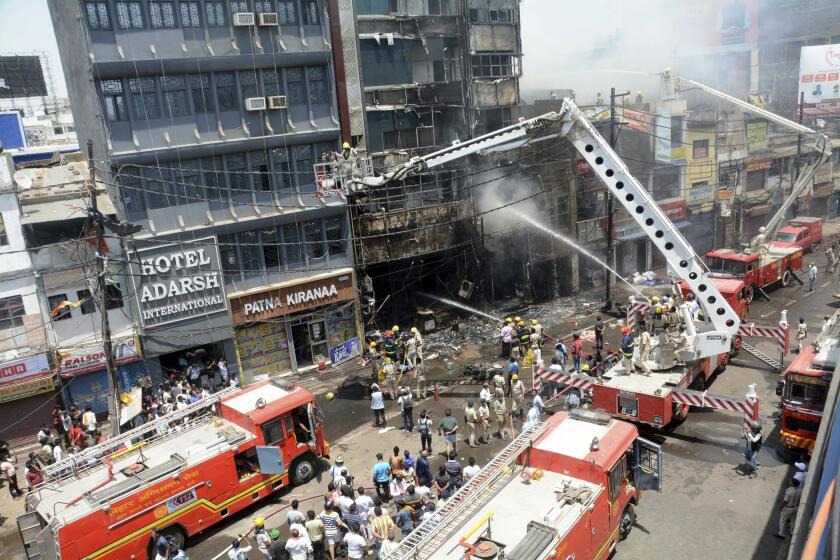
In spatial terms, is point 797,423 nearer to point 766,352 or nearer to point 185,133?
point 766,352

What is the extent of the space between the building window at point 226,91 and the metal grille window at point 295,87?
204cm

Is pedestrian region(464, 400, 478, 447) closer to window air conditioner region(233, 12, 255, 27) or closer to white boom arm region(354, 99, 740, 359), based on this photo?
white boom arm region(354, 99, 740, 359)

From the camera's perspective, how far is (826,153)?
29.7m

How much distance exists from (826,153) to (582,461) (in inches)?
1045

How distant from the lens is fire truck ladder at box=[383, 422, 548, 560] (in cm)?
916

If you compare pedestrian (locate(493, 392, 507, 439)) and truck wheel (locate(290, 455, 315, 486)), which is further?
pedestrian (locate(493, 392, 507, 439))

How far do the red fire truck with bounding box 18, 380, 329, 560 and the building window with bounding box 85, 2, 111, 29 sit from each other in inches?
503

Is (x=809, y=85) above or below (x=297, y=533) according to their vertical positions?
above

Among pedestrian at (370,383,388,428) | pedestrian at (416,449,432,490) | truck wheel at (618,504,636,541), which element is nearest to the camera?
truck wheel at (618,504,636,541)

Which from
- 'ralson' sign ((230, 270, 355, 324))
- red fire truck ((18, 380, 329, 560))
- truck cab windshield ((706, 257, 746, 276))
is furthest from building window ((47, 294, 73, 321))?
truck cab windshield ((706, 257, 746, 276))

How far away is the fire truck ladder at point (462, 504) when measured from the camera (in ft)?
30.0

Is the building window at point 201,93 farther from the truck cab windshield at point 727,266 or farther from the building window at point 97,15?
the truck cab windshield at point 727,266

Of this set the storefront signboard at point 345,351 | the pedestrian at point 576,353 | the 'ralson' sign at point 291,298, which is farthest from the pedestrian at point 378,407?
the pedestrian at point 576,353

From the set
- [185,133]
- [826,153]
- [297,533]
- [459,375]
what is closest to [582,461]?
[297,533]
